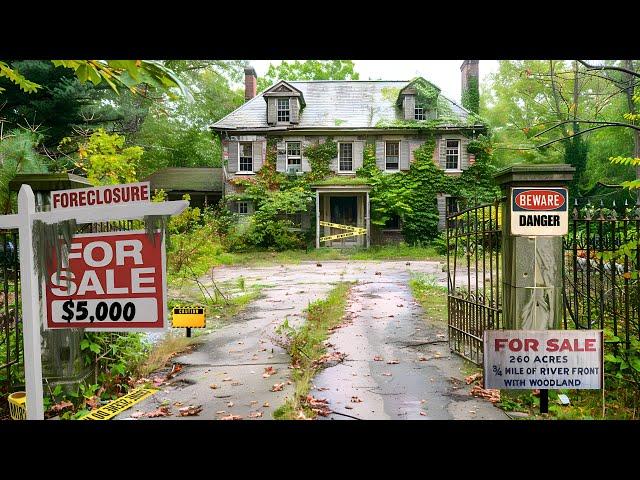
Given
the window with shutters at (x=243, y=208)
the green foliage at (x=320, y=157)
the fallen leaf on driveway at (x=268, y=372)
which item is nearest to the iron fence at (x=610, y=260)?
the fallen leaf on driveway at (x=268, y=372)

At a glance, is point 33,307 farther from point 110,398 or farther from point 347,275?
point 347,275

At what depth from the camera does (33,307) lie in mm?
2344

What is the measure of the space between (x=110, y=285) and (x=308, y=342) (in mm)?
2385

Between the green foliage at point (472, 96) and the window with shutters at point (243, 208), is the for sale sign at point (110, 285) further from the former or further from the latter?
the green foliage at point (472, 96)

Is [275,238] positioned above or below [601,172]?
below

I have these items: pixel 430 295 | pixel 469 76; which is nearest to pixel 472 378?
pixel 430 295

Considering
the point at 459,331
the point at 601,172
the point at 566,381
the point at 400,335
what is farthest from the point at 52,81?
the point at 601,172

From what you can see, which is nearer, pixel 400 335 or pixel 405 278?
pixel 400 335

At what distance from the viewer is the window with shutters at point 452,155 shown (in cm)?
1160

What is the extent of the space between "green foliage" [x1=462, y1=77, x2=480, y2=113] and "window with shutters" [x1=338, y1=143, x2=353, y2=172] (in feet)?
11.6

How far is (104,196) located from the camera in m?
2.26

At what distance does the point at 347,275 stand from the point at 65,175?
5.67 m

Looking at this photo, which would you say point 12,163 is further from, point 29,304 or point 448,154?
point 448,154

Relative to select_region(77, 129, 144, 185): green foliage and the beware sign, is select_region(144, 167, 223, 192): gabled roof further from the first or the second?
the beware sign
